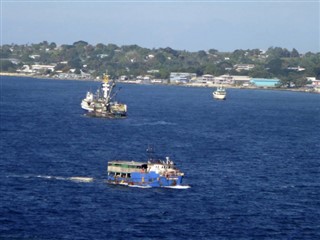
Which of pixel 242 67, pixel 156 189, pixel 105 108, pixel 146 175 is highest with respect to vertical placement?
pixel 146 175

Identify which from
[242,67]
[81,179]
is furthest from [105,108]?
[242,67]

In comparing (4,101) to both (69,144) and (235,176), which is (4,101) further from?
(235,176)

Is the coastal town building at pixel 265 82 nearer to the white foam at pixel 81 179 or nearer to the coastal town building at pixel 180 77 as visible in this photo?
the coastal town building at pixel 180 77

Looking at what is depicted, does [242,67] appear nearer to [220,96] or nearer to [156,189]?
[220,96]

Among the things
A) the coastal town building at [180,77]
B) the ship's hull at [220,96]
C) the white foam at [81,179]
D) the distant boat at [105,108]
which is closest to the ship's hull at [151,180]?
the white foam at [81,179]

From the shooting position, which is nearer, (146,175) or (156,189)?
(156,189)

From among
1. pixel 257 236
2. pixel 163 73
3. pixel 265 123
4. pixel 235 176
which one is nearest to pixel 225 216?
pixel 257 236

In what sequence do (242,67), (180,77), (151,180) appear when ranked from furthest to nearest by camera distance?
(242,67) < (180,77) < (151,180)

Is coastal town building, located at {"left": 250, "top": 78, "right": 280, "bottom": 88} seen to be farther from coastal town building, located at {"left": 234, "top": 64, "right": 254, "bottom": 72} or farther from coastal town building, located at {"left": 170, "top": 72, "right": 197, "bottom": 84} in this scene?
coastal town building, located at {"left": 234, "top": 64, "right": 254, "bottom": 72}
